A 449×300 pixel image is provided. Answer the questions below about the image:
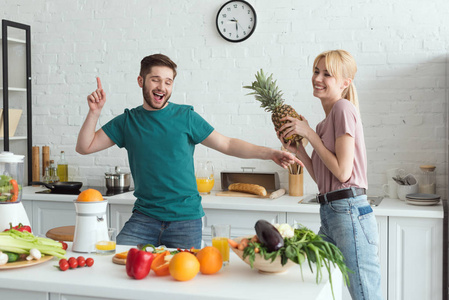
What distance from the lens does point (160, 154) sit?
287cm

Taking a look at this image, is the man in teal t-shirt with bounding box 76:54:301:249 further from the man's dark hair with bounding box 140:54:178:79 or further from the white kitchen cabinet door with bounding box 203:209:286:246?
the white kitchen cabinet door with bounding box 203:209:286:246

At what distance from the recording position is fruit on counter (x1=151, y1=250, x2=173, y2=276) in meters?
1.89

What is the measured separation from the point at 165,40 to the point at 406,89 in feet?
6.28

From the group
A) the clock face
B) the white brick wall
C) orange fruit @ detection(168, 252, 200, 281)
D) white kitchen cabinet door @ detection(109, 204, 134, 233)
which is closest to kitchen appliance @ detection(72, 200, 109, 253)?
orange fruit @ detection(168, 252, 200, 281)

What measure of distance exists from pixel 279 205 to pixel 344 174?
118 centimetres

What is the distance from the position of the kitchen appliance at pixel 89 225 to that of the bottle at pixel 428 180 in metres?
2.44

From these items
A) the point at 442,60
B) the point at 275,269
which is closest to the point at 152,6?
the point at 442,60

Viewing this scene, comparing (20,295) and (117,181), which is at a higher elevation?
(117,181)

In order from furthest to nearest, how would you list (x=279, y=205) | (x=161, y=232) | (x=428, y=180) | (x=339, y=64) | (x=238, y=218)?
(x=428, y=180) < (x=238, y=218) < (x=279, y=205) < (x=161, y=232) < (x=339, y=64)

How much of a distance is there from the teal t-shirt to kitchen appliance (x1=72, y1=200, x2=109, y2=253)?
0.62 meters

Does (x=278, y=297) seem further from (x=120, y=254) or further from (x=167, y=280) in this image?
(x=120, y=254)

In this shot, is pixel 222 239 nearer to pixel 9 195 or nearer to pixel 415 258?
pixel 9 195

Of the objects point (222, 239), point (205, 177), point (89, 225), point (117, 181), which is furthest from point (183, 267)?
point (117, 181)

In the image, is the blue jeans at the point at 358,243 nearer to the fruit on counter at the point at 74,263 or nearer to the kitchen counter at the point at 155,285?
the kitchen counter at the point at 155,285
